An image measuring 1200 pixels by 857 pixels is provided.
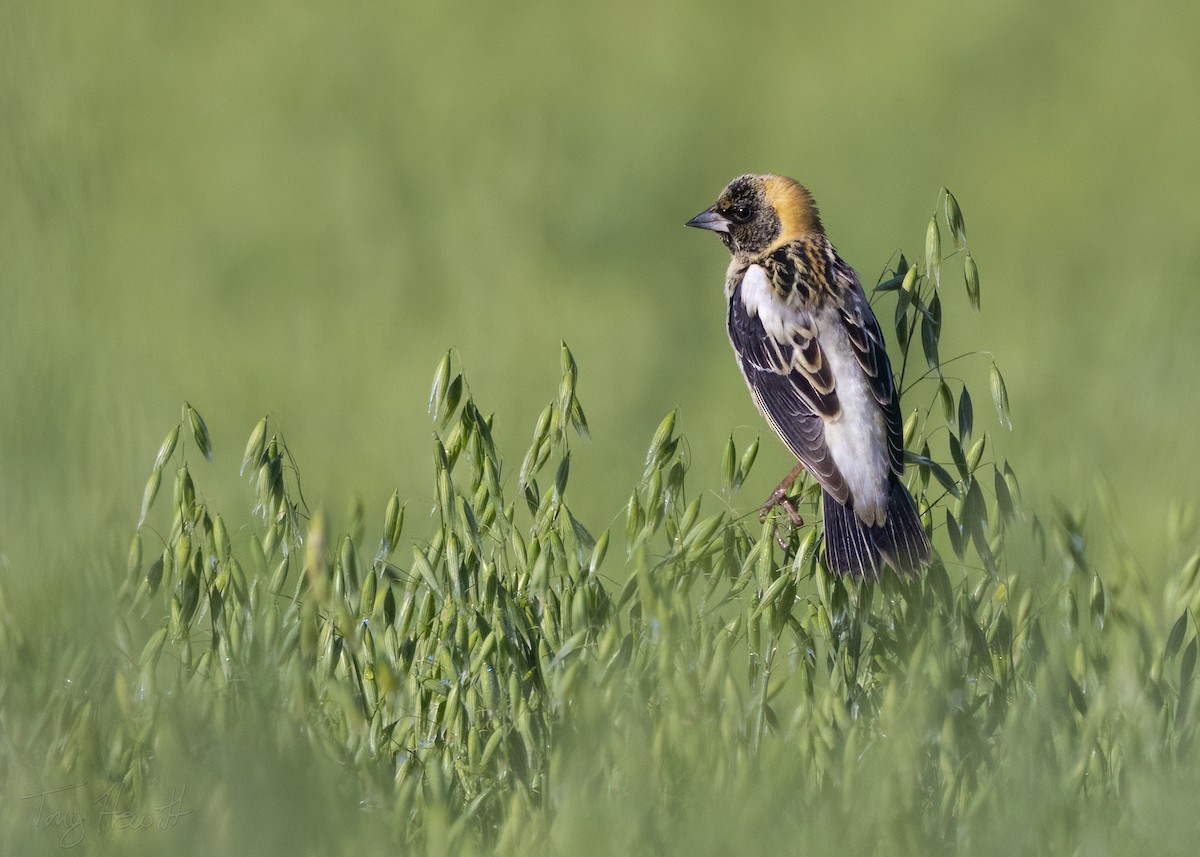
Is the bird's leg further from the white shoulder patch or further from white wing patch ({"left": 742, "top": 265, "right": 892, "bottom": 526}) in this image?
the white shoulder patch

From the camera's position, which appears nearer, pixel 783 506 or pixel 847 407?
pixel 783 506

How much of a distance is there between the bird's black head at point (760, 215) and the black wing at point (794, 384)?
21.2 inches

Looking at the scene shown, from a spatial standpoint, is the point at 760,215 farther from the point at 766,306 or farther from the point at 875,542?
the point at 875,542

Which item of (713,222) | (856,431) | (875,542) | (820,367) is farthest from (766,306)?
(875,542)

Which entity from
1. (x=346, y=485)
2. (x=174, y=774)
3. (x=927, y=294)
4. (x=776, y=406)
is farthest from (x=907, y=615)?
(x=346, y=485)

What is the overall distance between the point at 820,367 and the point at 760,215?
3.24 feet

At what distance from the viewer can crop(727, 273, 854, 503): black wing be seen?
3.56 metres

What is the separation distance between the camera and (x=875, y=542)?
303cm

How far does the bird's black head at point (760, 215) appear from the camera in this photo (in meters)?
4.52

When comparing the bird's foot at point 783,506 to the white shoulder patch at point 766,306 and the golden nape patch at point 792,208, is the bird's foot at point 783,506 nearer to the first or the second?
the white shoulder patch at point 766,306

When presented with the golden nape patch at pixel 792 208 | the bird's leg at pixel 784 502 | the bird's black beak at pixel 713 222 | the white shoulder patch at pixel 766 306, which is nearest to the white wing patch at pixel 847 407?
the white shoulder patch at pixel 766 306

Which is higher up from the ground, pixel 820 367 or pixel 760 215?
pixel 760 215

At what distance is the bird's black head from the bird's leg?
106cm

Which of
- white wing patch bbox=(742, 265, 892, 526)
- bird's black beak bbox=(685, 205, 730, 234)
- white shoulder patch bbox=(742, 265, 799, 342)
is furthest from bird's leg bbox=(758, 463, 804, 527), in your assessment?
bird's black beak bbox=(685, 205, 730, 234)
